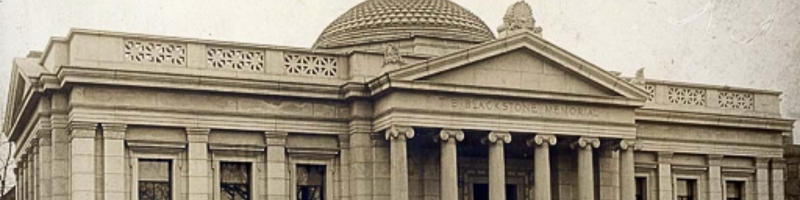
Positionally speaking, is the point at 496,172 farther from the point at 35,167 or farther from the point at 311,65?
the point at 35,167

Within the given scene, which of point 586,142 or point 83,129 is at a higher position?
point 83,129

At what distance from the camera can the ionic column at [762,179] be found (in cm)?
3691

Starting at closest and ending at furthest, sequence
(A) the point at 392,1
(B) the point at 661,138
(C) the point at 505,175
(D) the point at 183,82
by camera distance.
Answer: (D) the point at 183,82
(C) the point at 505,175
(B) the point at 661,138
(A) the point at 392,1

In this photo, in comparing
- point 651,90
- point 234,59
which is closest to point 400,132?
point 234,59

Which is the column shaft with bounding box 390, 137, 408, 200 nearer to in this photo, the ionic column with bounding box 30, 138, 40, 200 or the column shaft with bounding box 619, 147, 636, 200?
the column shaft with bounding box 619, 147, 636, 200

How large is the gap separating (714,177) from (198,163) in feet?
52.9

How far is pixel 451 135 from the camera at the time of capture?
98.2 ft

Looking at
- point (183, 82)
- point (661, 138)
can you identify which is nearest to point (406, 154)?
point (183, 82)

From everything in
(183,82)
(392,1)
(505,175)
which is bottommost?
(505,175)

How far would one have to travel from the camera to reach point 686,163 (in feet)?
118

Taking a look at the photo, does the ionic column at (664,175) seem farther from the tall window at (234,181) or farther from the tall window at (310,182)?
the tall window at (234,181)

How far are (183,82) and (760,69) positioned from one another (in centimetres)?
1629

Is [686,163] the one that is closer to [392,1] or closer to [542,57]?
[542,57]

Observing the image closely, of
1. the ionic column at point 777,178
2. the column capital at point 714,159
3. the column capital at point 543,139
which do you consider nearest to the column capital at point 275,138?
the column capital at point 543,139
